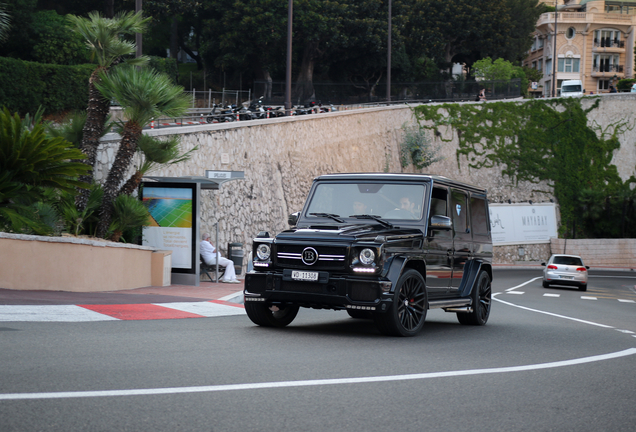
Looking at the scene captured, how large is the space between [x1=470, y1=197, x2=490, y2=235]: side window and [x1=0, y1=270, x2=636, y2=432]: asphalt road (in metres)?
2.60

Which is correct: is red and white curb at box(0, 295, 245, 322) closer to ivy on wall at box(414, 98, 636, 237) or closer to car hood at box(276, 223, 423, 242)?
car hood at box(276, 223, 423, 242)

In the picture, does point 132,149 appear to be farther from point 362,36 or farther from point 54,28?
point 362,36

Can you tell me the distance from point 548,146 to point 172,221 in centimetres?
4556

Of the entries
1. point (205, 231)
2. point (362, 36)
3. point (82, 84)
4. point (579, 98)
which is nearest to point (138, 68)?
point (205, 231)

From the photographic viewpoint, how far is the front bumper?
336 inches

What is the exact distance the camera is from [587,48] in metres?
108

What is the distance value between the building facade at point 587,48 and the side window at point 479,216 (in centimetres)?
9887

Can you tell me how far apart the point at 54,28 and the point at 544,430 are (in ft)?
137

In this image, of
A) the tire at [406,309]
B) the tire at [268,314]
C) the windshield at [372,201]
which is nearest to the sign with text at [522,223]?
the windshield at [372,201]

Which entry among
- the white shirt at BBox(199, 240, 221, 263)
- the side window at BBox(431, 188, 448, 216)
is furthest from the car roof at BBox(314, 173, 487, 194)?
the white shirt at BBox(199, 240, 221, 263)

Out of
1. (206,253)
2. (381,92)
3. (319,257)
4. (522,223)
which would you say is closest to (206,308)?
(319,257)

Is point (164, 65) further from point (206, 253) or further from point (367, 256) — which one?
point (367, 256)

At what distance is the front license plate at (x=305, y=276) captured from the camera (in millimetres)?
8703

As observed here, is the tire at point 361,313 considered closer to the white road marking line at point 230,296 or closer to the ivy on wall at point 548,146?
the white road marking line at point 230,296
